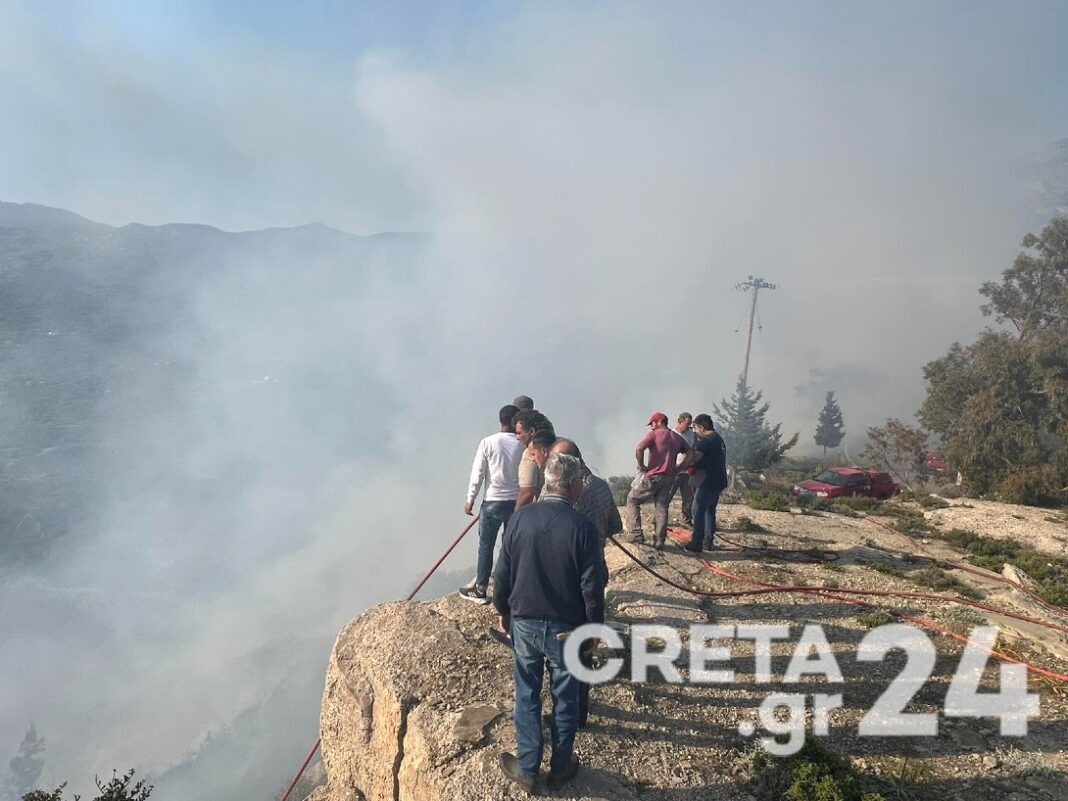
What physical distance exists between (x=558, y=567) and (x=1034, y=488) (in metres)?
21.5

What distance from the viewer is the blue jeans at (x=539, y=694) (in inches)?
125

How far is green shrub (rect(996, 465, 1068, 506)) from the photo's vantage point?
58.5 ft

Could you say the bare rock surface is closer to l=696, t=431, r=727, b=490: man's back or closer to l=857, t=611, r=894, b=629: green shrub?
l=857, t=611, r=894, b=629: green shrub

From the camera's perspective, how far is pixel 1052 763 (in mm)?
3975

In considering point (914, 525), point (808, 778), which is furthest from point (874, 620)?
point (914, 525)

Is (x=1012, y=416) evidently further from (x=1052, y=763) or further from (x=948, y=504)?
(x=1052, y=763)

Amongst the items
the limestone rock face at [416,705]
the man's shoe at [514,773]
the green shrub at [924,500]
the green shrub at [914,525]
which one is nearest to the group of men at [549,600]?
the man's shoe at [514,773]

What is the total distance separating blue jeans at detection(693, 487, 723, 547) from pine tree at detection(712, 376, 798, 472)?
26.0m

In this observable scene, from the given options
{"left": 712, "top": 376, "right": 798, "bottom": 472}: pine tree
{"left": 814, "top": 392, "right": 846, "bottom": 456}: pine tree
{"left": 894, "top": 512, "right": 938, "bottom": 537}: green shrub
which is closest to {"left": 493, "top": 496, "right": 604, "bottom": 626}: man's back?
{"left": 894, "top": 512, "right": 938, "bottom": 537}: green shrub

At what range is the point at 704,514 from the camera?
788cm

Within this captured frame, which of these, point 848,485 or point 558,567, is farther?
point 848,485

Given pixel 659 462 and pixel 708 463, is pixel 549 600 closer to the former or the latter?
pixel 659 462

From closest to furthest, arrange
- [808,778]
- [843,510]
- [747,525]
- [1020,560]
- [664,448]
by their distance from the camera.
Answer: [808,778]
[664,448]
[1020,560]
[747,525]
[843,510]

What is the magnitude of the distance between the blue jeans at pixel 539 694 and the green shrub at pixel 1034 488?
2014 cm
